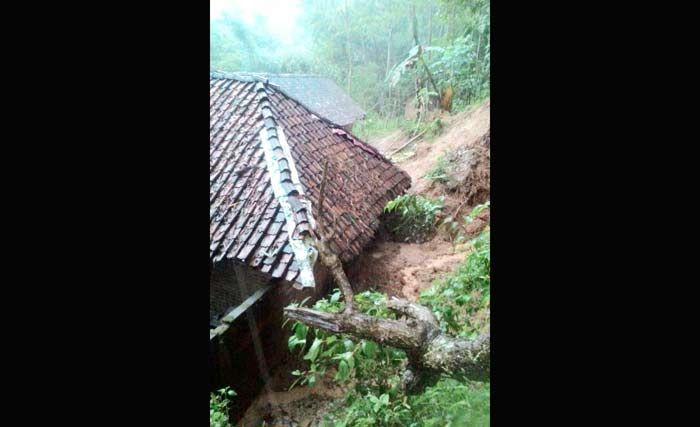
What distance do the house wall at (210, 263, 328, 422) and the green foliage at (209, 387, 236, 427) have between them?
3 centimetres

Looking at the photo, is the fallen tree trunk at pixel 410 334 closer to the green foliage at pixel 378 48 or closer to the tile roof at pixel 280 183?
the tile roof at pixel 280 183

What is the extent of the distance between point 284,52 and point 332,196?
63 cm

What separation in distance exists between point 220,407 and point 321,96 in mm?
1348

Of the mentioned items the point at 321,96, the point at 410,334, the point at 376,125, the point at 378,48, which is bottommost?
the point at 410,334

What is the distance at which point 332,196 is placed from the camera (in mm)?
2205

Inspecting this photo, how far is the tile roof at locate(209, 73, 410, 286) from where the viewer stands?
82.4 inches

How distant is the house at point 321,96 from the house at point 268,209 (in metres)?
0.03

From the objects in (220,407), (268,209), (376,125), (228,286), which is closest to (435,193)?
(376,125)

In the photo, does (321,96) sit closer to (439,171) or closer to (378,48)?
(378,48)

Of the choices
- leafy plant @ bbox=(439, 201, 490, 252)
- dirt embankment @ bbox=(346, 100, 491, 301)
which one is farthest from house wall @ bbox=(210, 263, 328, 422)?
leafy plant @ bbox=(439, 201, 490, 252)

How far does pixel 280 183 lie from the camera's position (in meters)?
2.17
